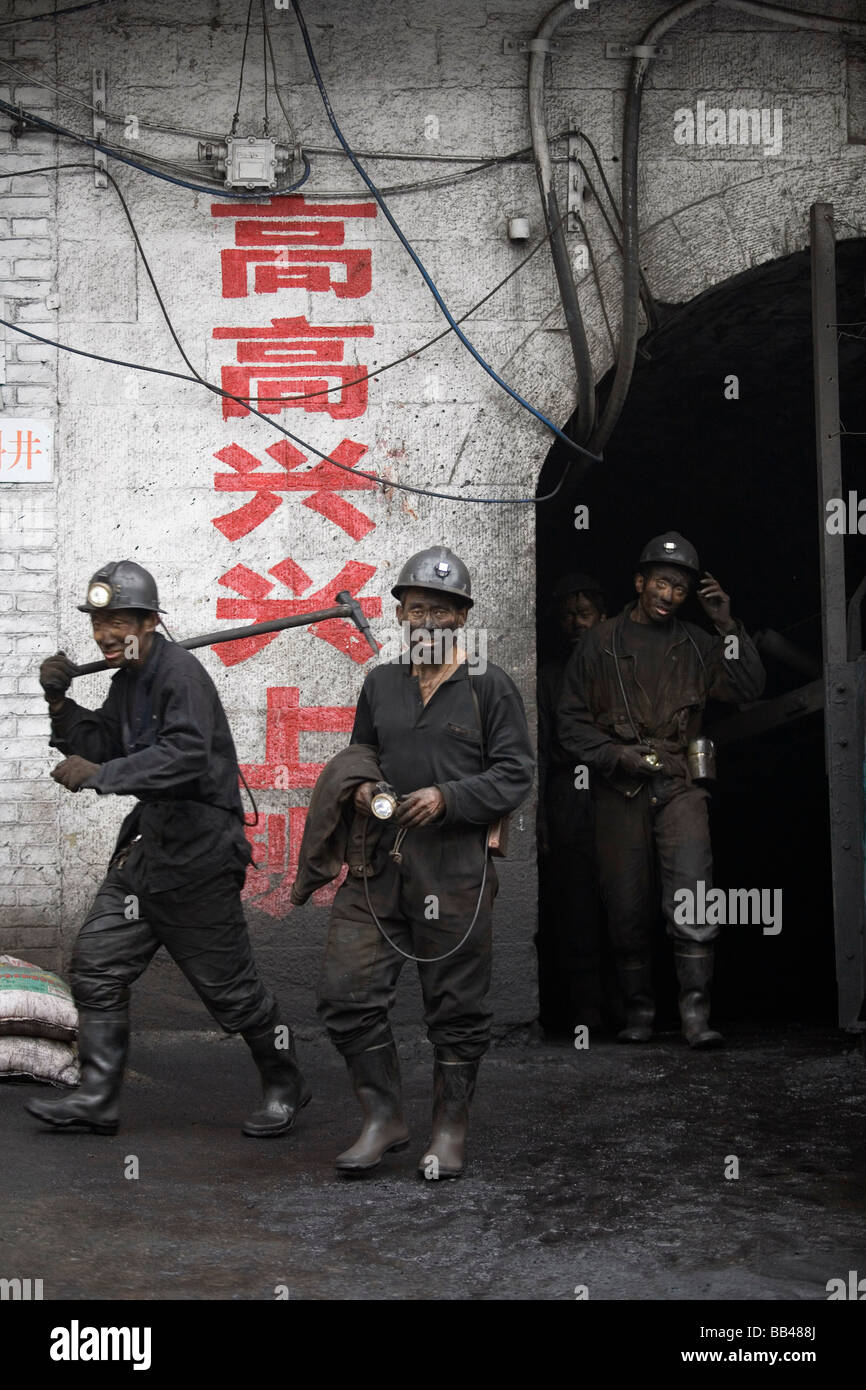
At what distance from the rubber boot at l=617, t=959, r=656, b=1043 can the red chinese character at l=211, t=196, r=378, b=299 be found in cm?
328

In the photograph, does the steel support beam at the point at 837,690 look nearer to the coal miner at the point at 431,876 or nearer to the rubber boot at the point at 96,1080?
the coal miner at the point at 431,876

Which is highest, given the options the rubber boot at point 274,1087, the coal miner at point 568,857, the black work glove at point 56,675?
the black work glove at point 56,675

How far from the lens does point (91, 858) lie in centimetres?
702

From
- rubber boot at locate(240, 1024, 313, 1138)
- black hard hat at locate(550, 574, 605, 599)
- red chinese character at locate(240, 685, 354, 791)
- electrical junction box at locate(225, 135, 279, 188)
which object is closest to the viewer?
rubber boot at locate(240, 1024, 313, 1138)

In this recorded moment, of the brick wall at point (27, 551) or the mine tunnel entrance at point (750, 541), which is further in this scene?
the mine tunnel entrance at point (750, 541)

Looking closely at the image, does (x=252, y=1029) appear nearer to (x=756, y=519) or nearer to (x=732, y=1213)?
(x=732, y=1213)

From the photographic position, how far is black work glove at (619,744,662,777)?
23.8ft

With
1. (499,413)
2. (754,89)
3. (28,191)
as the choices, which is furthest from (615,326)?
(28,191)

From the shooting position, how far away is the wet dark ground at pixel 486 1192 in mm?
4145

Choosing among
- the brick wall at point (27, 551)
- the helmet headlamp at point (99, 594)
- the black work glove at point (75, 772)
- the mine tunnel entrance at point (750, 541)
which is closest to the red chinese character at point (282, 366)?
the brick wall at point (27, 551)

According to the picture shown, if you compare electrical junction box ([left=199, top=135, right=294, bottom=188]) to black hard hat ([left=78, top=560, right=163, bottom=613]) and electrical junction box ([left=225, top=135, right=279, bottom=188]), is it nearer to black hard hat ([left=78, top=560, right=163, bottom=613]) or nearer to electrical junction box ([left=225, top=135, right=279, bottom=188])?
electrical junction box ([left=225, top=135, right=279, bottom=188])

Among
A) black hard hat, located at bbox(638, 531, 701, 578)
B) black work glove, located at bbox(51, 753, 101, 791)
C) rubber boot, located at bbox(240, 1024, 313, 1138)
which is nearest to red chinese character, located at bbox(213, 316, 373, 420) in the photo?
black hard hat, located at bbox(638, 531, 701, 578)

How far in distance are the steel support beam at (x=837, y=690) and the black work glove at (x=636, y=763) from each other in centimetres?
100

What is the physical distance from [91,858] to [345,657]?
1.42 m
